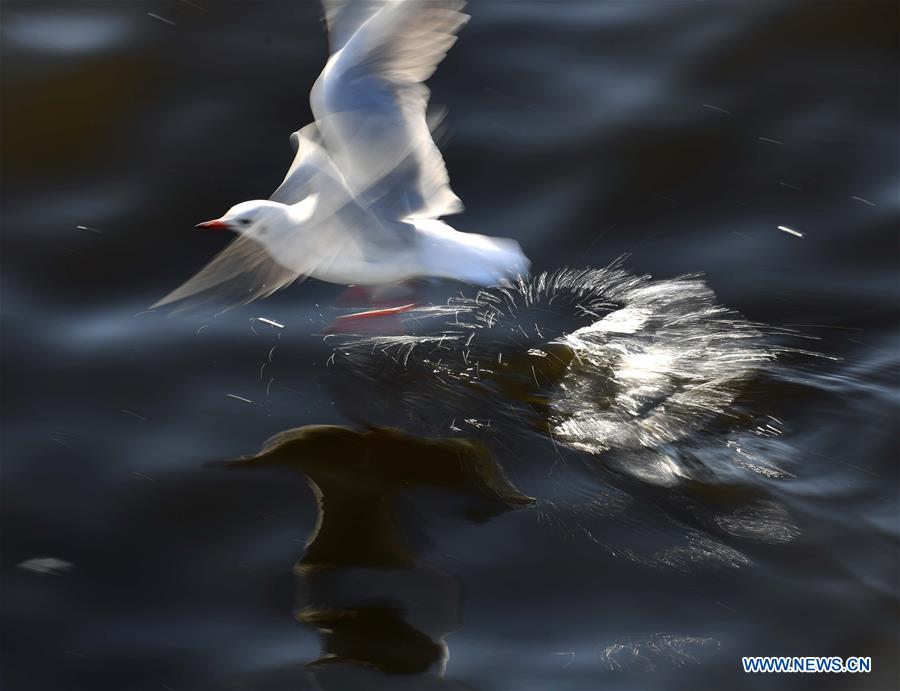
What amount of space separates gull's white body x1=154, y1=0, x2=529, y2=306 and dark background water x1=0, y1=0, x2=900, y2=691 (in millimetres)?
425

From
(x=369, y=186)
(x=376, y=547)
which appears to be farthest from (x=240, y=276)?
(x=376, y=547)

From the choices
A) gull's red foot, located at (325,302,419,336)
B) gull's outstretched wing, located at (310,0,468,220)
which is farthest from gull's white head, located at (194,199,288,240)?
gull's red foot, located at (325,302,419,336)

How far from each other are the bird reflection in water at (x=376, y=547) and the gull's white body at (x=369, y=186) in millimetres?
501

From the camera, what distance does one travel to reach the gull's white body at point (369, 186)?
336cm

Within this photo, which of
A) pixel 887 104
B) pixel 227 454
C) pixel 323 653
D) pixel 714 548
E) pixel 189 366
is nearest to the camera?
pixel 323 653

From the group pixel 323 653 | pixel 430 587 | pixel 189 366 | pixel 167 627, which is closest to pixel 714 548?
pixel 430 587

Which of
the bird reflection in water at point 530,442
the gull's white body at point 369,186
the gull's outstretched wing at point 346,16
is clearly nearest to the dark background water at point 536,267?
the bird reflection in water at point 530,442

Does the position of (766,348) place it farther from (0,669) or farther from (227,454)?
(0,669)

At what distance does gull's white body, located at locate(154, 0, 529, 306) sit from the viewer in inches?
132

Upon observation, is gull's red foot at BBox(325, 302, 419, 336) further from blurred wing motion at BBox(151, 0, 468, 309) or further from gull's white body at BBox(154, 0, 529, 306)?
blurred wing motion at BBox(151, 0, 468, 309)

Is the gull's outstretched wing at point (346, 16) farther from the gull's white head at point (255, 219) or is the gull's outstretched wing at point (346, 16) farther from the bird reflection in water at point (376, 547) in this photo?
the bird reflection in water at point (376, 547)

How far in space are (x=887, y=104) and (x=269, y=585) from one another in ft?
10.4

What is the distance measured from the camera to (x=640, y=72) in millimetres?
5078

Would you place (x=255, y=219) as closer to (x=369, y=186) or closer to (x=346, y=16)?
(x=369, y=186)
